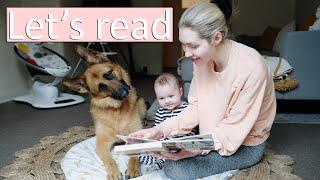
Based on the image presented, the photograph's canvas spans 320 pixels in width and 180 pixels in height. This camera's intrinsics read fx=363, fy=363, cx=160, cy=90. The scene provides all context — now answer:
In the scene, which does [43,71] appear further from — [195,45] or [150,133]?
[195,45]

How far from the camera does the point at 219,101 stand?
4.48 ft

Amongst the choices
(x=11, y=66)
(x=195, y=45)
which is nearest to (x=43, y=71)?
(x=11, y=66)

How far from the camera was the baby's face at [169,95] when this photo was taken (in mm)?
1938

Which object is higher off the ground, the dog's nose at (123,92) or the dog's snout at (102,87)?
the dog's snout at (102,87)

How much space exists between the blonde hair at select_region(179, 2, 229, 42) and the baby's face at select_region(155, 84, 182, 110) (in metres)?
0.73

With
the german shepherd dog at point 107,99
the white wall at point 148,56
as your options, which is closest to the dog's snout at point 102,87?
the german shepherd dog at point 107,99

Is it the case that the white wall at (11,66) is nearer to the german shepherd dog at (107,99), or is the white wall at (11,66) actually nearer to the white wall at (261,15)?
the german shepherd dog at (107,99)

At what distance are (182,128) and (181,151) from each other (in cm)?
18

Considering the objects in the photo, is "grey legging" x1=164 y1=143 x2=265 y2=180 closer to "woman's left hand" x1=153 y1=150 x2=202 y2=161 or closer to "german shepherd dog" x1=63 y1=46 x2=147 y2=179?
"woman's left hand" x1=153 y1=150 x2=202 y2=161

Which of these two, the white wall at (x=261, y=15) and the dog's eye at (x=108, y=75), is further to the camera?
the white wall at (x=261, y=15)

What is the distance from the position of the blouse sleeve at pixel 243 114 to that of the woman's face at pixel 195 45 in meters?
0.17

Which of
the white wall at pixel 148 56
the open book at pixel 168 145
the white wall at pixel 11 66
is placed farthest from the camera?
the white wall at pixel 148 56

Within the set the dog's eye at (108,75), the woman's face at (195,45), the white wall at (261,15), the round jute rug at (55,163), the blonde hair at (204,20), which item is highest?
the white wall at (261,15)

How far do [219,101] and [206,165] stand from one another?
248mm
